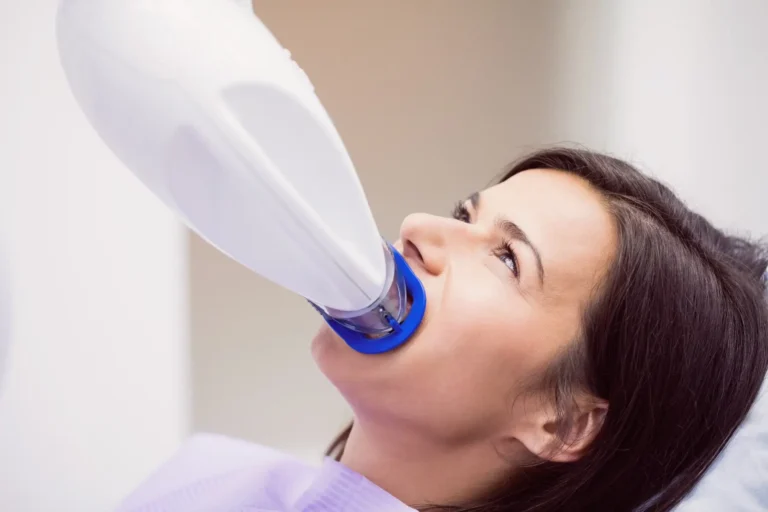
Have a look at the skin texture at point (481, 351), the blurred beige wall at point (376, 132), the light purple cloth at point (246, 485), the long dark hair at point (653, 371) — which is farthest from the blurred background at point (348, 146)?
the skin texture at point (481, 351)

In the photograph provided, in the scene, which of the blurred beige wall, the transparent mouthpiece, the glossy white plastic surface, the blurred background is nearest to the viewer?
the glossy white plastic surface

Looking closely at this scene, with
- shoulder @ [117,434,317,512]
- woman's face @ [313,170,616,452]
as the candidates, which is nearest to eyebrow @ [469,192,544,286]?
woman's face @ [313,170,616,452]

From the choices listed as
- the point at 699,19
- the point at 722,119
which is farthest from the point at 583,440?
the point at 699,19

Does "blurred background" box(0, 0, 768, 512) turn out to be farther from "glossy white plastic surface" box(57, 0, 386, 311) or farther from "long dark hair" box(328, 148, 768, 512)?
"glossy white plastic surface" box(57, 0, 386, 311)

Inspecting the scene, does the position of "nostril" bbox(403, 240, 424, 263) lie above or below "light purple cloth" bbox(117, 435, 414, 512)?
above

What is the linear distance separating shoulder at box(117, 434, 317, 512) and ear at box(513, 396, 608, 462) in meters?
0.29

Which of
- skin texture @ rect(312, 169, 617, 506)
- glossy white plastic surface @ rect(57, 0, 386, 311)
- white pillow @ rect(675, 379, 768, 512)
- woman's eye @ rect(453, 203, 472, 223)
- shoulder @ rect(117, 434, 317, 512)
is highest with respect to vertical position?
glossy white plastic surface @ rect(57, 0, 386, 311)

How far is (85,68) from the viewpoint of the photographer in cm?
47

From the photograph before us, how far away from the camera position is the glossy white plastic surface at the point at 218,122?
456 millimetres

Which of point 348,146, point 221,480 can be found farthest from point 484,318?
point 348,146

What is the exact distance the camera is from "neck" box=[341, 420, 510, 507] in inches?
28.7

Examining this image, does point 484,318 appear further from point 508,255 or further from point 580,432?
point 580,432

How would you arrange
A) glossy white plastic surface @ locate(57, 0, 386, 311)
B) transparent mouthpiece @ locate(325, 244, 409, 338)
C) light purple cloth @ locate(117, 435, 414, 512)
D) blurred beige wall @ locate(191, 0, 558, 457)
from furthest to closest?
blurred beige wall @ locate(191, 0, 558, 457)
light purple cloth @ locate(117, 435, 414, 512)
transparent mouthpiece @ locate(325, 244, 409, 338)
glossy white plastic surface @ locate(57, 0, 386, 311)

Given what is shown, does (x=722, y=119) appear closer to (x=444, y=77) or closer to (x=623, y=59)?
(x=623, y=59)
